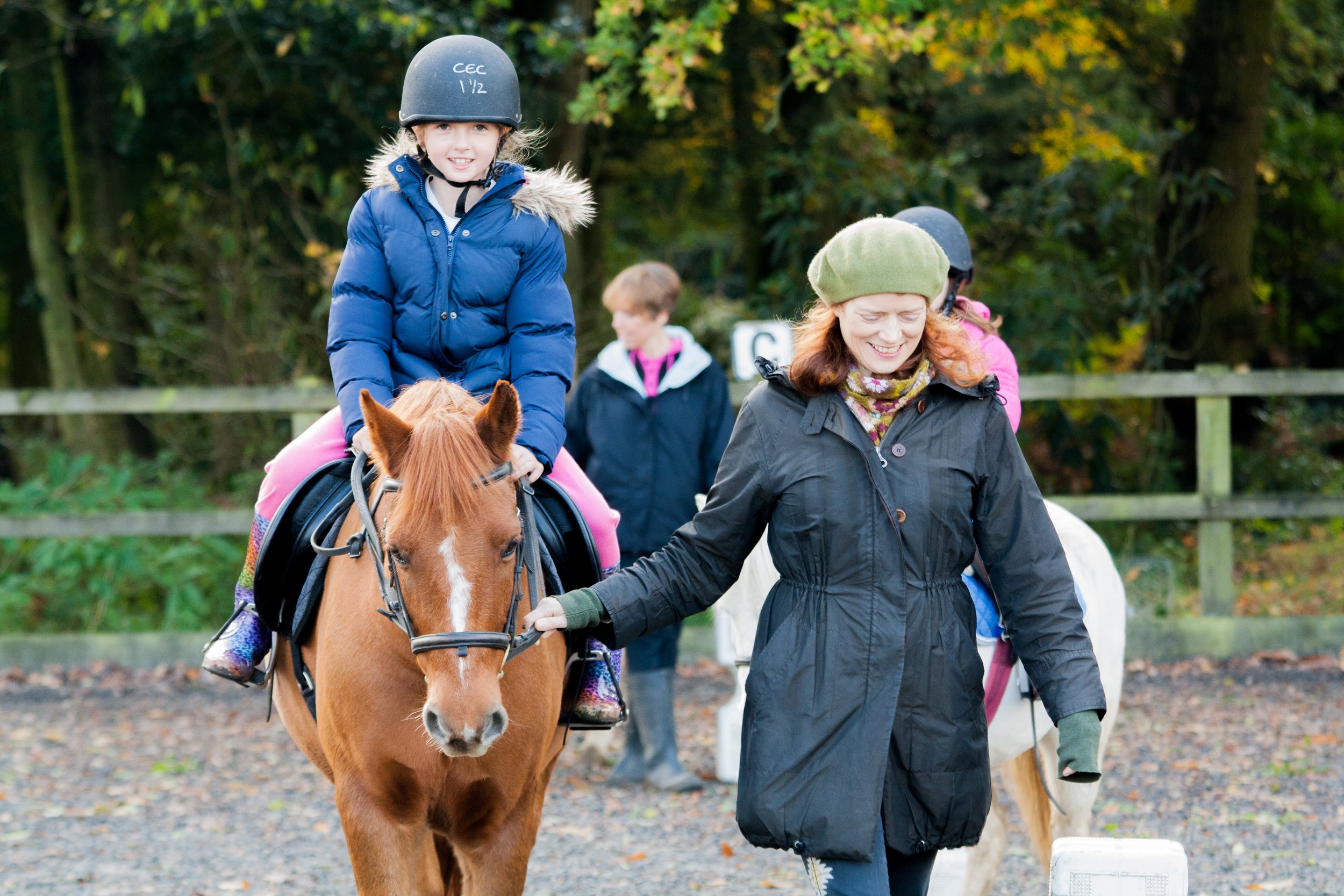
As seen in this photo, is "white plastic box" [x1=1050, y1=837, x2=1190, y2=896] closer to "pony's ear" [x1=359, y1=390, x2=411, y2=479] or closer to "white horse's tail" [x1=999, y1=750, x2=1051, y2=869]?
"pony's ear" [x1=359, y1=390, x2=411, y2=479]

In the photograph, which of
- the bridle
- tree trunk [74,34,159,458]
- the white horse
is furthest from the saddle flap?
tree trunk [74,34,159,458]

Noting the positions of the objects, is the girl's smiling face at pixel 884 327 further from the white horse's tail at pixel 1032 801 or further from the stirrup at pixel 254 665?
the white horse's tail at pixel 1032 801

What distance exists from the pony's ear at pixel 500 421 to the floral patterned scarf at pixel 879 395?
711 millimetres

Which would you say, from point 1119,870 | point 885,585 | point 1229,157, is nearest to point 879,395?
point 885,585

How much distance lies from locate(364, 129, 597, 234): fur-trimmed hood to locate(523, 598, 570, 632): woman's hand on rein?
119 cm

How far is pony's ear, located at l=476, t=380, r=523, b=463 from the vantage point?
304 centimetres

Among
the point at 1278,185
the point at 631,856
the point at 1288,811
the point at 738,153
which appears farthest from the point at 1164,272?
the point at 631,856

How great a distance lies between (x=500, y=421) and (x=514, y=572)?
1.08 feet

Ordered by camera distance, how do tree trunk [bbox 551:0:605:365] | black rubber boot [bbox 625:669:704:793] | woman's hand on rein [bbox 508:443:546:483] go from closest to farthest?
woman's hand on rein [bbox 508:443:546:483], black rubber boot [bbox 625:669:704:793], tree trunk [bbox 551:0:605:365]

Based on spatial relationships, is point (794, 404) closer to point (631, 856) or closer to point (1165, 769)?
point (631, 856)

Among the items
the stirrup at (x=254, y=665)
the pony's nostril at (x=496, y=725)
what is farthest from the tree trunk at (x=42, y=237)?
the pony's nostril at (x=496, y=725)

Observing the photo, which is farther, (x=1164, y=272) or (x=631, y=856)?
(x=1164, y=272)

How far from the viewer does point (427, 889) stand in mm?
3793

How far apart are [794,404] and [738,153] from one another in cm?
1092
